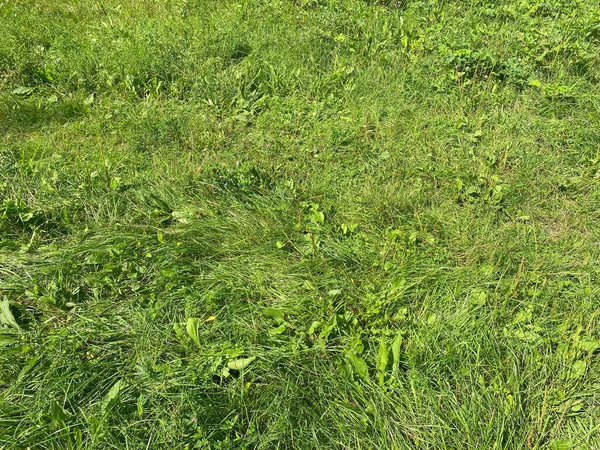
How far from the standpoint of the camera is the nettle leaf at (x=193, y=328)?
7.27ft

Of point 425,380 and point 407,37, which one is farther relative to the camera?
point 407,37

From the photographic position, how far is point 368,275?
263 centimetres

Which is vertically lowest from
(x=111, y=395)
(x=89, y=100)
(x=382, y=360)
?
(x=111, y=395)

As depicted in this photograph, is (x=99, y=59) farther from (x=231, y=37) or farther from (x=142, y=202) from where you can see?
(x=142, y=202)

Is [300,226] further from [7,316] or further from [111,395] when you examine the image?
[7,316]

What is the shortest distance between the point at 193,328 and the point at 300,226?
927 millimetres

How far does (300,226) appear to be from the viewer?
112 inches

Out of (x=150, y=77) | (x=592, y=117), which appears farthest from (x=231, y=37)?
(x=592, y=117)

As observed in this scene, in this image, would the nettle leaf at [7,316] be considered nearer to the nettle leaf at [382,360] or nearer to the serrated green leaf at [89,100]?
the nettle leaf at [382,360]

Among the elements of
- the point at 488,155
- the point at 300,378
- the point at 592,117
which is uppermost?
the point at 592,117

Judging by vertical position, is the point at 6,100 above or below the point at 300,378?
above

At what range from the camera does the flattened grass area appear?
2.06 metres

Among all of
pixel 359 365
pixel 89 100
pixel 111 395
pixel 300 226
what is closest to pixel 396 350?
pixel 359 365

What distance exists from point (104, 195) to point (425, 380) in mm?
2151
